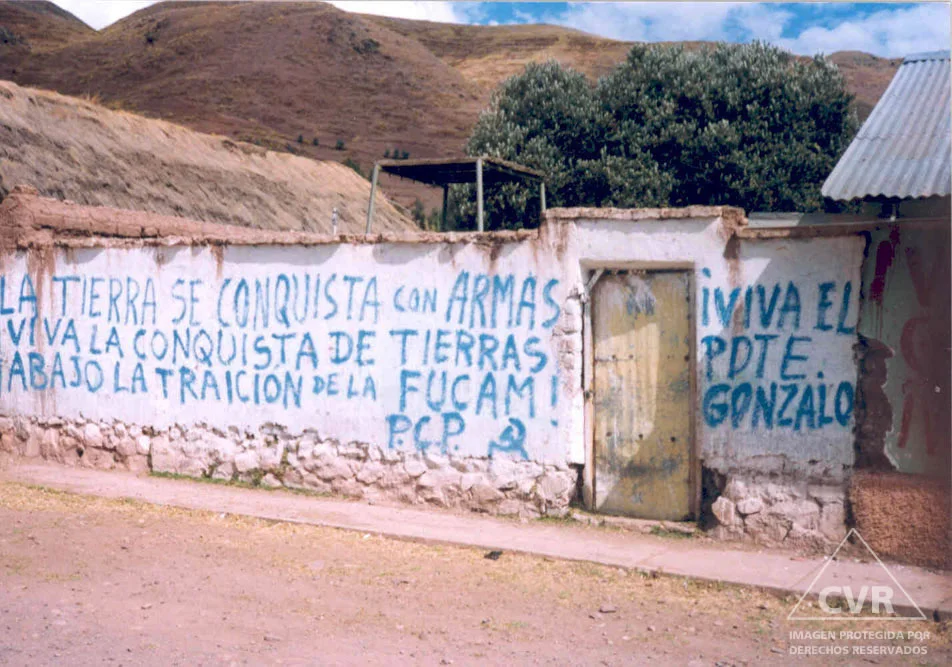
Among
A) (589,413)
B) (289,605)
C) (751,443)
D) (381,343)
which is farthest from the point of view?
(381,343)

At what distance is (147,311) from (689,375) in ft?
17.8

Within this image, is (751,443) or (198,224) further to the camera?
(198,224)

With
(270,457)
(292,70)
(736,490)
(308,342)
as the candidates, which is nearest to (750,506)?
(736,490)

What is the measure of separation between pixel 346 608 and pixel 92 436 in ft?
17.4

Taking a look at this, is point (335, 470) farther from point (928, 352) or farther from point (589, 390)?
point (928, 352)

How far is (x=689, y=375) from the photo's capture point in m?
7.38

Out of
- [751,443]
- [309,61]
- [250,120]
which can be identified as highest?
[309,61]

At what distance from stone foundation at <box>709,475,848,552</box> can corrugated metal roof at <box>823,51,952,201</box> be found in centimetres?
209

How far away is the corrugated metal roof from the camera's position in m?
6.41

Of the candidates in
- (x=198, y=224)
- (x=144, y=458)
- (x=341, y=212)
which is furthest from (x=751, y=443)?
(x=341, y=212)

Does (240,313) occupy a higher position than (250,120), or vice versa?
(250,120)

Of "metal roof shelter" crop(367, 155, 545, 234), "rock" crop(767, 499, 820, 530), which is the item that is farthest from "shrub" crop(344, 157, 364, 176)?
"rock" crop(767, 499, 820, 530)

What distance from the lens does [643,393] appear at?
755 centimetres

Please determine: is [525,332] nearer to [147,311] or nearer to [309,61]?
[147,311]
